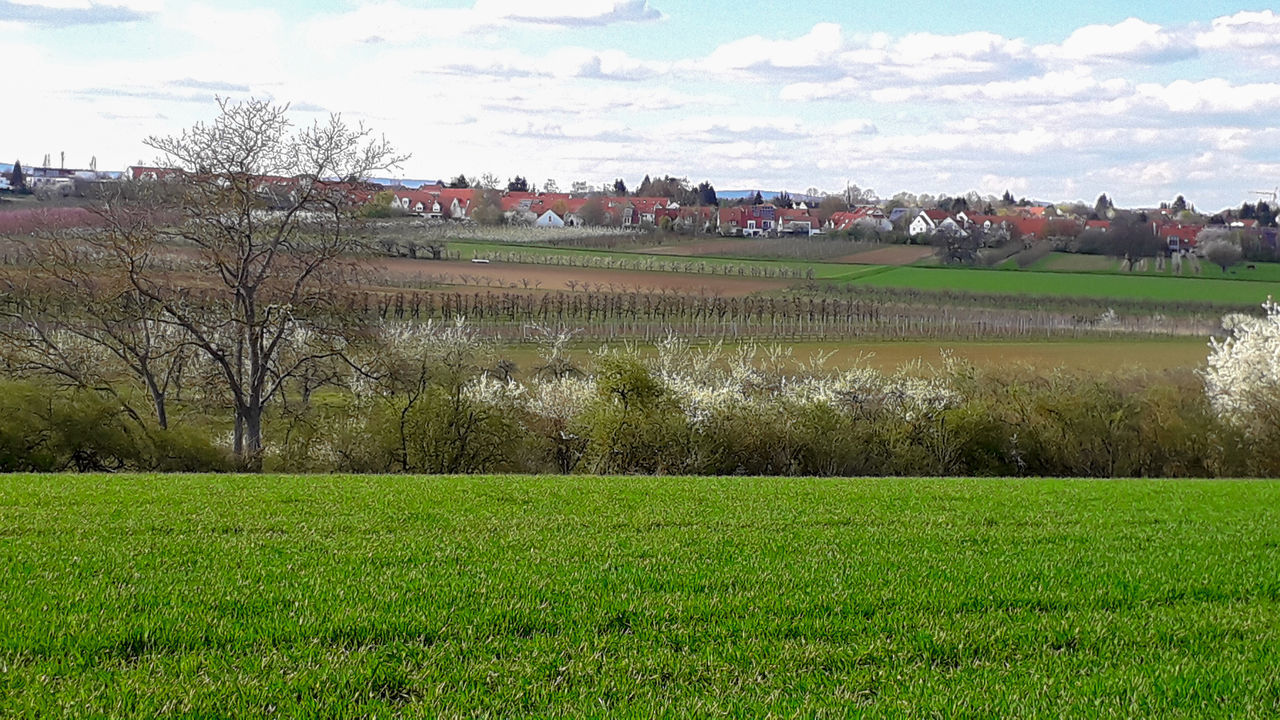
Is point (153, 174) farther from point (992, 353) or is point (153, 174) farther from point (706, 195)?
point (706, 195)

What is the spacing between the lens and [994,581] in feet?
30.9

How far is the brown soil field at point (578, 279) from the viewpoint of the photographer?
61344 mm

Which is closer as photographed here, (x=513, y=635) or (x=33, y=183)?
(x=513, y=635)

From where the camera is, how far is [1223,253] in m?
74.9

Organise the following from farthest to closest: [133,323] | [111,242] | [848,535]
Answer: [133,323]
[111,242]
[848,535]

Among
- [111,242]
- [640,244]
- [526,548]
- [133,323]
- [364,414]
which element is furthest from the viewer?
[640,244]

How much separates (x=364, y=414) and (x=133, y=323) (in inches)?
386

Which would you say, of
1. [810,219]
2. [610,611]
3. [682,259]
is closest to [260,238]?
[610,611]

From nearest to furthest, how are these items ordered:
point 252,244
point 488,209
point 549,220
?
point 252,244 < point 488,209 < point 549,220

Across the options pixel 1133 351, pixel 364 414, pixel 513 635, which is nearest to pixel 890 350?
pixel 1133 351

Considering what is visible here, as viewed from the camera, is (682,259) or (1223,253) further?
(1223,253)

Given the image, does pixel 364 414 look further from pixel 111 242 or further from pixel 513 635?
pixel 513 635

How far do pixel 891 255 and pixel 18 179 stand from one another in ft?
178

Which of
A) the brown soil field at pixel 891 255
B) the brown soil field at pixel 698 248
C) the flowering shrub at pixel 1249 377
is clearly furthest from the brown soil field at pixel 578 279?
the flowering shrub at pixel 1249 377
